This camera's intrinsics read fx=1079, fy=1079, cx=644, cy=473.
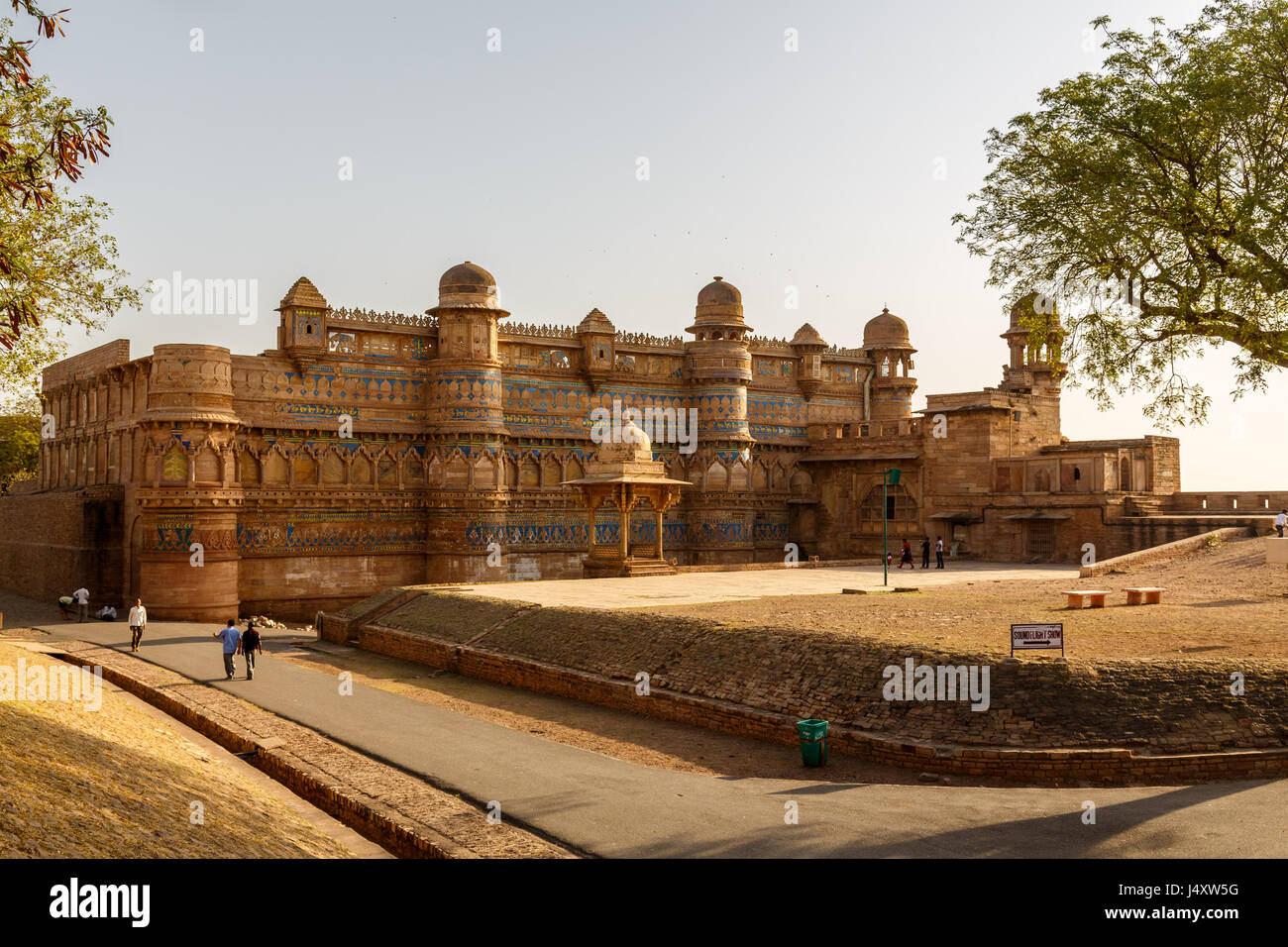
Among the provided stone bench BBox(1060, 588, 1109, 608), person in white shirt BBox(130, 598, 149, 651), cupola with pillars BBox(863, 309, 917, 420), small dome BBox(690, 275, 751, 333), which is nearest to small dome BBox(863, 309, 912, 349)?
cupola with pillars BBox(863, 309, 917, 420)

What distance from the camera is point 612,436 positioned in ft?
140

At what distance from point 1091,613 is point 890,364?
33363 mm

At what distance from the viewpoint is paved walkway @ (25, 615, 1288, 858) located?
10.8 m

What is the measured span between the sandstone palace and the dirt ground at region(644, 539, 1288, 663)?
872 cm

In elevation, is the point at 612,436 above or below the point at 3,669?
above

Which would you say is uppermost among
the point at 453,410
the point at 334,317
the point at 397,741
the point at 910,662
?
the point at 334,317

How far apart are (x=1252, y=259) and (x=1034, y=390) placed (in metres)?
28.7

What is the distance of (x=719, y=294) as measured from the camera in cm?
4600

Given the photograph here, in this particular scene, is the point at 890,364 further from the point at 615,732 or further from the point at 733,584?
the point at 615,732

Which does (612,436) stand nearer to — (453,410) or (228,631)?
(453,410)

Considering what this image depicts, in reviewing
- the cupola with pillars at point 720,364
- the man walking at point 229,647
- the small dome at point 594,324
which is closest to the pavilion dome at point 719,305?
the cupola with pillars at point 720,364
